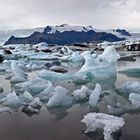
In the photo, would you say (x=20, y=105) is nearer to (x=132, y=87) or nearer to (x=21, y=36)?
(x=132, y=87)

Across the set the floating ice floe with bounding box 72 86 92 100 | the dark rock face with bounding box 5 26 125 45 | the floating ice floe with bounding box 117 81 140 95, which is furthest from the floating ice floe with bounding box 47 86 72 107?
the dark rock face with bounding box 5 26 125 45

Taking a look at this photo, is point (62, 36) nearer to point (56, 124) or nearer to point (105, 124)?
point (56, 124)

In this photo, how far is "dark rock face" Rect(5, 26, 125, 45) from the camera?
115ft

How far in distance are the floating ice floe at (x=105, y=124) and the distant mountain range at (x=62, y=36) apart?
3124 centimetres

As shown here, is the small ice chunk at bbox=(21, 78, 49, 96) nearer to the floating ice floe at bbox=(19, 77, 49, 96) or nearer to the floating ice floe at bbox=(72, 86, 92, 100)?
the floating ice floe at bbox=(19, 77, 49, 96)

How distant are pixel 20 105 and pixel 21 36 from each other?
33.0 meters

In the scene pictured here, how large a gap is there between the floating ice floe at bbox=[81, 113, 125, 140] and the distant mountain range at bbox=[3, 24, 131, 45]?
102 ft

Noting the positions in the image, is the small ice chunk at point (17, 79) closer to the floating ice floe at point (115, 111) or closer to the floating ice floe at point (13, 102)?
the floating ice floe at point (13, 102)

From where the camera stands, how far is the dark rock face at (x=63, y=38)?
115 ft

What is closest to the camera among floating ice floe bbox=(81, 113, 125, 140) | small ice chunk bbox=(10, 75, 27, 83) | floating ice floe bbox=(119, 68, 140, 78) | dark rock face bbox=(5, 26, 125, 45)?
floating ice floe bbox=(81, 113, 125, 140)

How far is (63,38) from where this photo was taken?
37.1 metres

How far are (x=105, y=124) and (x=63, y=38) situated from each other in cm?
3372

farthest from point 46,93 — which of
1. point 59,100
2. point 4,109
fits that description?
point 4,109

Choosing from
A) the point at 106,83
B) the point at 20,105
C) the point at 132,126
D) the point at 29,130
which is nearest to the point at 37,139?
the point at 29,130
